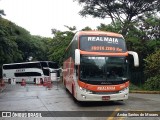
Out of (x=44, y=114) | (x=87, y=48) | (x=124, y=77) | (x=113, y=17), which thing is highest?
(x=113, y=17)

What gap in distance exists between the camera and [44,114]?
506 inches

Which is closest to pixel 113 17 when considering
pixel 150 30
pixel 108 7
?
pixel 108 7

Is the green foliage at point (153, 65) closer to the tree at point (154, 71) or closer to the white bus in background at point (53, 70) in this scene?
the tree at point (154, 71)

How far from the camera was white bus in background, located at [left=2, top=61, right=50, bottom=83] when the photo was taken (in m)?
44.5

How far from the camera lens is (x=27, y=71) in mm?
45875

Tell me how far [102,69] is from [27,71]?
32.0m

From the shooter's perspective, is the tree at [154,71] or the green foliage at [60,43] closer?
the tree at [154,71]

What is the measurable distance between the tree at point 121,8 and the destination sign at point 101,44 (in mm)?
19102

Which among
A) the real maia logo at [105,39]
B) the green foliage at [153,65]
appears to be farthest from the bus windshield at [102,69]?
the green foliage at [153,65]

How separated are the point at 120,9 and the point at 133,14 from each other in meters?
1.60

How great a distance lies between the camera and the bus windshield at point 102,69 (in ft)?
49.5

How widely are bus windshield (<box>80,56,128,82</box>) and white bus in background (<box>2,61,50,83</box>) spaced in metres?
29.1

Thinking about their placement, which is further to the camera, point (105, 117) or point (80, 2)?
point (80, 2)

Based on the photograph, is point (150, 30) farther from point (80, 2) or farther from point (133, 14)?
point (80, 2)
